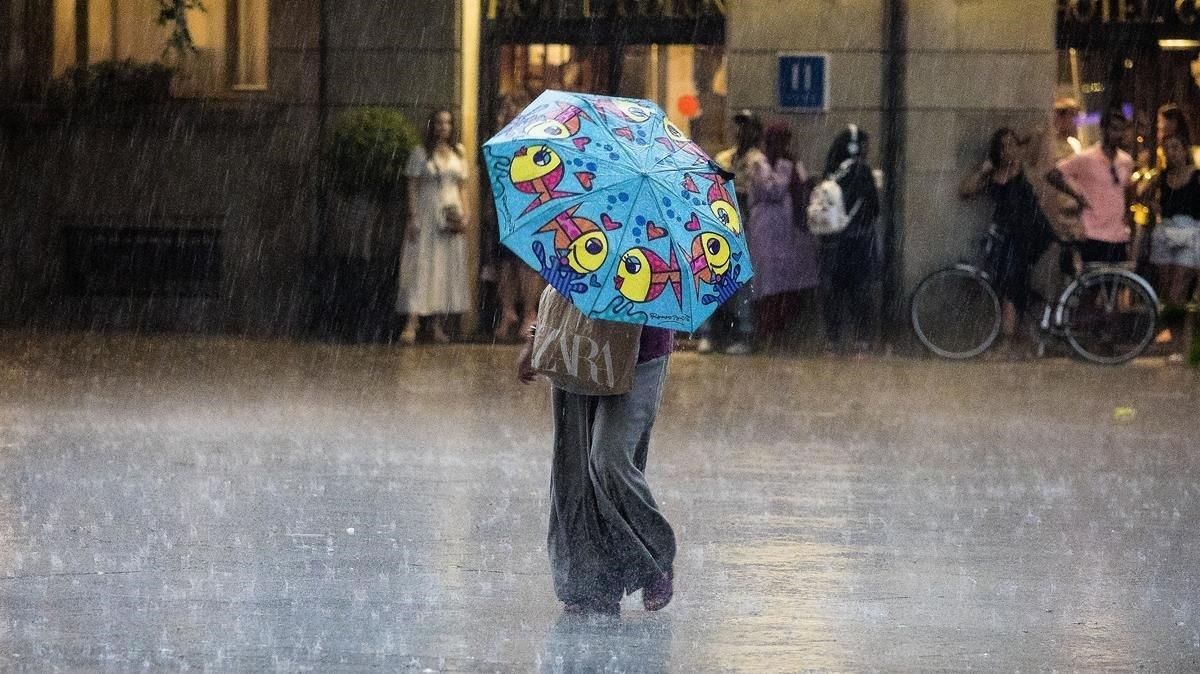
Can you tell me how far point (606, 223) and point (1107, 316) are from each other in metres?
10.5

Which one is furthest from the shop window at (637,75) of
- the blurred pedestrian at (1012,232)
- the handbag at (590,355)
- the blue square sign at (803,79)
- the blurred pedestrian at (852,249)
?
the handbag at (590,355)

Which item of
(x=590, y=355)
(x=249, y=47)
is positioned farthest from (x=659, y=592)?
(x=249, y=47)

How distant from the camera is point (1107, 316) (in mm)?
15719

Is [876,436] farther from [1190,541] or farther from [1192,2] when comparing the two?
[1192,2]

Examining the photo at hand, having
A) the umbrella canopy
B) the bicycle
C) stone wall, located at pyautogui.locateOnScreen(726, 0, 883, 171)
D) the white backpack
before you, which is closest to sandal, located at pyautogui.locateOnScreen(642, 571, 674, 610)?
the umbrella canopy

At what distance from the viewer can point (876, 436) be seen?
1139 centimetres

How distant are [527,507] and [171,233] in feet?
34.6

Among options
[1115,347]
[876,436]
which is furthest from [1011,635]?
[1115,347]

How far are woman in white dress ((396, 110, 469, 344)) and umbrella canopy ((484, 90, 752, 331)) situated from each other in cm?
1096

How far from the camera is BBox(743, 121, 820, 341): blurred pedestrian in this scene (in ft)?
54.8

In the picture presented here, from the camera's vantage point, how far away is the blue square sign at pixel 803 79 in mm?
17562

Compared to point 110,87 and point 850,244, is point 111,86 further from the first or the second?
point 850,244

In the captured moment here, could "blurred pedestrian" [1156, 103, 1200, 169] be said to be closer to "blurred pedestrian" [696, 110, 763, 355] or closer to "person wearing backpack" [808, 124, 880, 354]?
"person wearing backpack" [808, 124, 880, 354]

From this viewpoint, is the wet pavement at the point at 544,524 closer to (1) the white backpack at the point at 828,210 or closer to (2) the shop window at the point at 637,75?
(1) the white backpack at the point at 828,210
